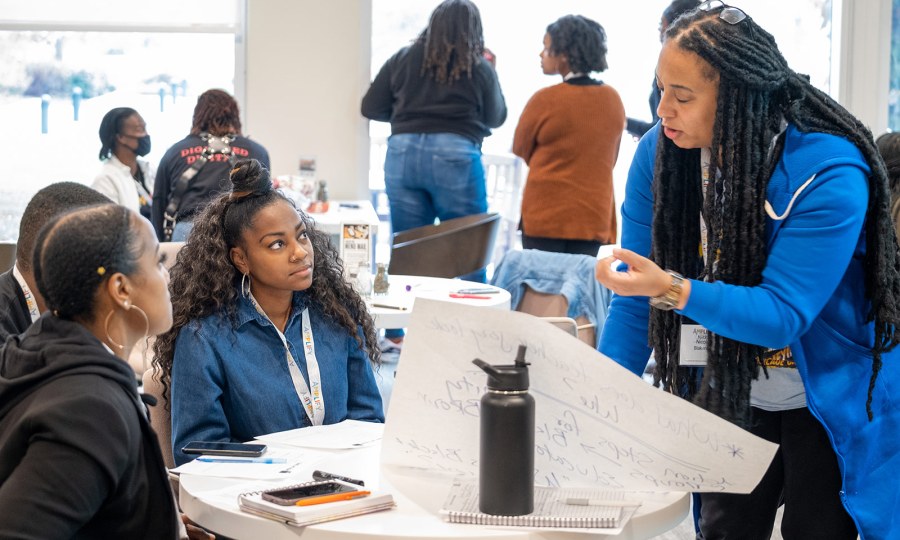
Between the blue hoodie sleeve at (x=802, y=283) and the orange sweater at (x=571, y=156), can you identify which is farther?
the orange sweater at (x=571, y=156)

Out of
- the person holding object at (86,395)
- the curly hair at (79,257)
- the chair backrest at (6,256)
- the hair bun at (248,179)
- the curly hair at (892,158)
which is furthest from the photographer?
the chair backrest at (6,256)

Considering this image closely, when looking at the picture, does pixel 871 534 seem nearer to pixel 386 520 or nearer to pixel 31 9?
pixel 386 520

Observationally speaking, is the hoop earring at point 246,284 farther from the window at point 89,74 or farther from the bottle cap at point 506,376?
the window at point 89,74

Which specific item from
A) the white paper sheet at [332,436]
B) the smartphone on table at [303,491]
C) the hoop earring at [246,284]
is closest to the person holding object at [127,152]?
the hoop earring at [246,284]

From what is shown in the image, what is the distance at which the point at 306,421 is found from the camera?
7.03ft

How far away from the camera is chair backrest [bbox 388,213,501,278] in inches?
196

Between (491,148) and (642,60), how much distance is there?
1.18m

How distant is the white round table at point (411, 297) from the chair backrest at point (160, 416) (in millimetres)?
1155

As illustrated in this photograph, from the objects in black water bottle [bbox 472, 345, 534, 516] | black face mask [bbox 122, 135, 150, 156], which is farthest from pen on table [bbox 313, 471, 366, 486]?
black face mask [bbox 122, 135, 150, 156]

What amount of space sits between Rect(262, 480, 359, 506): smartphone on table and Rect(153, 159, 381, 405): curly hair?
0.69m

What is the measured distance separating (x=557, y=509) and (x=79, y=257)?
2.51 ft

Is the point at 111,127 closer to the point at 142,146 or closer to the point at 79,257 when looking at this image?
the point at 142,146

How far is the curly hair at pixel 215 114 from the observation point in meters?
5.09

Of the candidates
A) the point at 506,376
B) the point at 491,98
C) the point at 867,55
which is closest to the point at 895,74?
the point at 867,55
